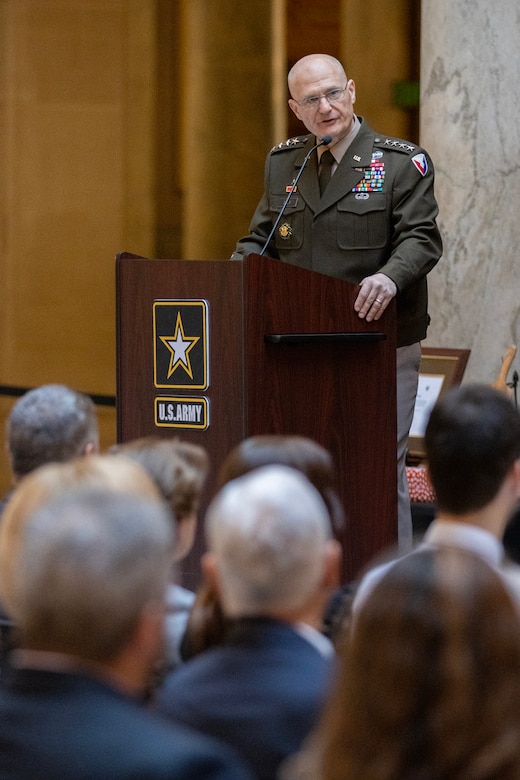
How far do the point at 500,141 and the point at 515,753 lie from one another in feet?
14.7

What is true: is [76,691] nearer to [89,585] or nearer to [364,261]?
[89,585]

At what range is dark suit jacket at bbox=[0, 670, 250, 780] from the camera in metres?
1.24

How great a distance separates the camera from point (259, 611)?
1.62 metres

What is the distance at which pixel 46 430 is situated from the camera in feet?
8.30

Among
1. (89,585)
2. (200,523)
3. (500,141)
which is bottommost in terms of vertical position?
(200,523)

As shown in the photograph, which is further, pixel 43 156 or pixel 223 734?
pixel 43 156

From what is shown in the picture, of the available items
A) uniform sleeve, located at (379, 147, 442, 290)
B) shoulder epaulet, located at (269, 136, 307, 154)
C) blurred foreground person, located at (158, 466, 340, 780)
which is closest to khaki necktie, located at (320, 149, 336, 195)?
shoulder epaulet, located at (269, 136, 307, 154)

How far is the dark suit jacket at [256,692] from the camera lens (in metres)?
1.54

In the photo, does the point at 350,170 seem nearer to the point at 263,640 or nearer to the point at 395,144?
the point at 395,144

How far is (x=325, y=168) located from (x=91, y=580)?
2.92 m

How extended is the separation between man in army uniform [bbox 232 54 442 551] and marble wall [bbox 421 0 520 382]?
57.7 inches

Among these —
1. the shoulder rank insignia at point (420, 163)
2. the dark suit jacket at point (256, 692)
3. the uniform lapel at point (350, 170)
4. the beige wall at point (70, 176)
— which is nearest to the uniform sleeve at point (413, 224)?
the shoulder rank insignia at point (420, 163)

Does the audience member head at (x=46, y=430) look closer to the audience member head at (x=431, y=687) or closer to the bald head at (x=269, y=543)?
the bald head at (x=269, y=543)

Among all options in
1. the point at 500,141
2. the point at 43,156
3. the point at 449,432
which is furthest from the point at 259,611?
the point at 43,156
